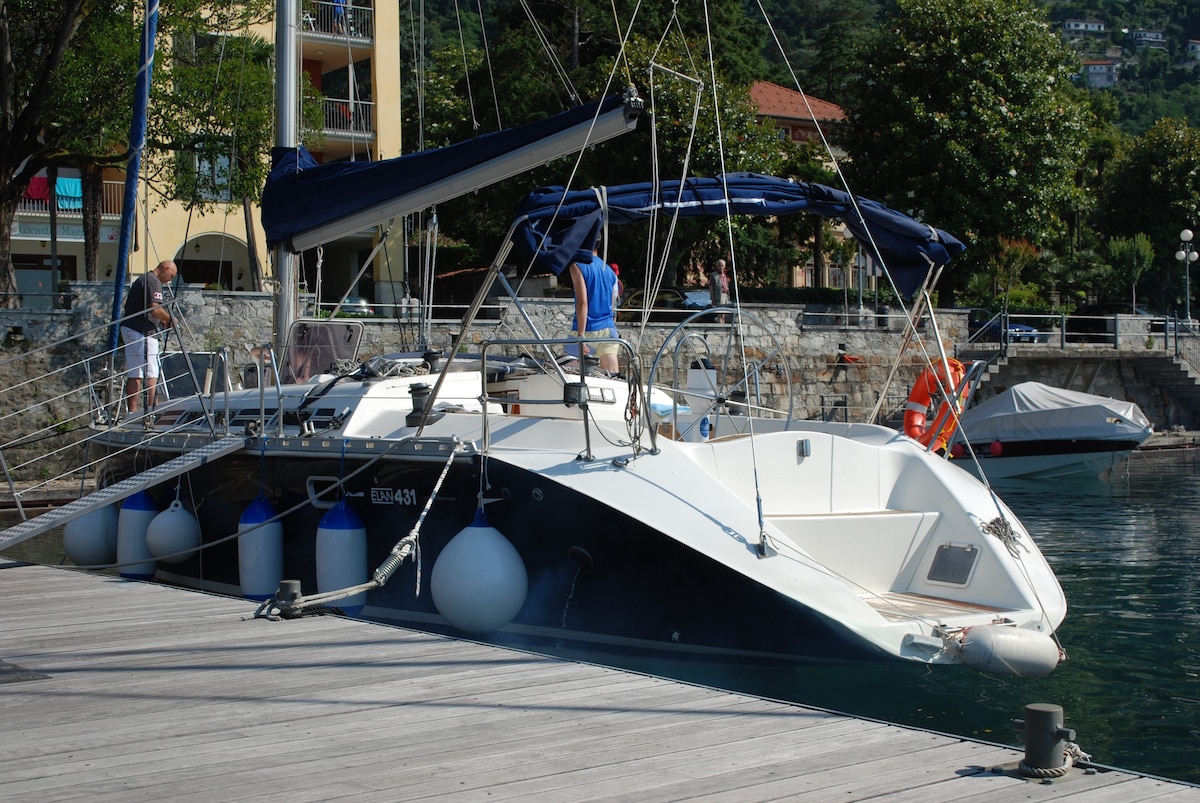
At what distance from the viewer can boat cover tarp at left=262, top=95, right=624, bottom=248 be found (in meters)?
7.22

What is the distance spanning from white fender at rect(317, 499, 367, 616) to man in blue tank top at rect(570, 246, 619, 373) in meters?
1.97

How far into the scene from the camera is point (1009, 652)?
5.34 m

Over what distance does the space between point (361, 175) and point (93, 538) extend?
3.66m

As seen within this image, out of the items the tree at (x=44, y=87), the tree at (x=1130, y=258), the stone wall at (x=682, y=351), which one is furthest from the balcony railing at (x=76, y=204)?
the tree at (x=1130, y=258)

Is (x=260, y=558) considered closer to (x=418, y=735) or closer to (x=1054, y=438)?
(x=418, y=735)

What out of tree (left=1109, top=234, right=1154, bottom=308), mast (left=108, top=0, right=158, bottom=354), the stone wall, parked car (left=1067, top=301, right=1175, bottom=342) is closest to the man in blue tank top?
the stone wall

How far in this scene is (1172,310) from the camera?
131 feet

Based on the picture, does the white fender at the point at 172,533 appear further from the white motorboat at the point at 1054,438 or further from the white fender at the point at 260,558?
the white motorboat at the point at 1054,438

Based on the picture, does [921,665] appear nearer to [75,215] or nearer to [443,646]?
[443,646]

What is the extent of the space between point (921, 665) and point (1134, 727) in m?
1.06

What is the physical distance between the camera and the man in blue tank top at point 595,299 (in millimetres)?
7773

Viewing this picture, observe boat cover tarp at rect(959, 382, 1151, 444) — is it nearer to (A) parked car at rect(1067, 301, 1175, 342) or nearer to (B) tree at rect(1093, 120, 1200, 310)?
(A) parked car at rect(1067, 301, 1175, 342)

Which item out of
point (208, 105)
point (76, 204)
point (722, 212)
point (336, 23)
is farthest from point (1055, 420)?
point (76, 204)

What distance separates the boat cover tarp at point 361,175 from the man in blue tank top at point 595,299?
0.99 metres
